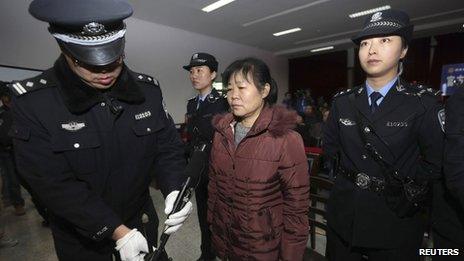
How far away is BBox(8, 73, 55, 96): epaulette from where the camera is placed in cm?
93

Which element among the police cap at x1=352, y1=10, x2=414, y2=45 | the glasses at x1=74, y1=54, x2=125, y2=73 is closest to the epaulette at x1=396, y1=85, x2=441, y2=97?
the police cap at x1=352, y1=10, x2=414, y2=45

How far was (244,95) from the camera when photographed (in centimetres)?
136

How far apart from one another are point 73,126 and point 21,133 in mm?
149

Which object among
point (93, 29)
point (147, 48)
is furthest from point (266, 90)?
point (147, 48)

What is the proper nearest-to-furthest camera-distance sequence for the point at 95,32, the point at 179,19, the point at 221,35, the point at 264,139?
1. the point at 95,32
2. the point at 264,139
3. the point at 179,19
4. the point at 221,35

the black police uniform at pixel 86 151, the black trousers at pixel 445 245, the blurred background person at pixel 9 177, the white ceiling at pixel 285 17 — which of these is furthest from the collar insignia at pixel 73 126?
the white ceiling at pixel 285 17

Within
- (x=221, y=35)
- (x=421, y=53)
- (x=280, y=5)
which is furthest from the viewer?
(x=421, y=53)

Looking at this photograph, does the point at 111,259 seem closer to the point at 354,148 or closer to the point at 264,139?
the point at 264,139

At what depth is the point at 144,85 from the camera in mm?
1201

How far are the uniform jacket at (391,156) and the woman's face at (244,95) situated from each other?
0.48 m

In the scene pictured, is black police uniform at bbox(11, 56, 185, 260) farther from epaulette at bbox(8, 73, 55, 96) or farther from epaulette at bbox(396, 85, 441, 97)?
epaulette at bbox(396, 85, 441, 97)

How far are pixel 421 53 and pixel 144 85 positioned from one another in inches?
437

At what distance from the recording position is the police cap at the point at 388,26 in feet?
4.02

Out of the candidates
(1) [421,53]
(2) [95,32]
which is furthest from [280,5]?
(1) [421,53]
